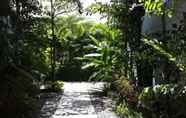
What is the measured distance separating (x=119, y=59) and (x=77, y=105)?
2.92 m

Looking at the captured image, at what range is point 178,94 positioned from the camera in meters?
7.98

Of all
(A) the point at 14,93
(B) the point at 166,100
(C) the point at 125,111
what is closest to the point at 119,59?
(C) the point at 125,111

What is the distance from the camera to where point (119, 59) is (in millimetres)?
14938

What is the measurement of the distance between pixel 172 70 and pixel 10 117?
3.57 m

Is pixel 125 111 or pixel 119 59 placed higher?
pixel 119 59

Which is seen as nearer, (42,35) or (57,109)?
(57,109)

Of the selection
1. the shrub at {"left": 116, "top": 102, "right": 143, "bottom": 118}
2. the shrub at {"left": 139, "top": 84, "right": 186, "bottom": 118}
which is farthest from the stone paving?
the shrub at {"left": 139, "top": 84, "right": 186, "bottom": 118}

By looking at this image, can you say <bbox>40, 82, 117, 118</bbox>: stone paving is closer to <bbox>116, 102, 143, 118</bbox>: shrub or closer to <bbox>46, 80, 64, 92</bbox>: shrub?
<bbox>116, 102, 143, 118</bbox>: shrub

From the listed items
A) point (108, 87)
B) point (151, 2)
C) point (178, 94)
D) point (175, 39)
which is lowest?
point (108, 87)

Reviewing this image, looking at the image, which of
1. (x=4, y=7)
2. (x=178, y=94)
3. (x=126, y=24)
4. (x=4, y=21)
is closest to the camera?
(x=178, y=94)

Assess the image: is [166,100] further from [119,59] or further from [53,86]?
[53,86]

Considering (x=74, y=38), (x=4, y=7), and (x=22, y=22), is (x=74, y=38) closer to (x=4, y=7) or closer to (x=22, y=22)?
(x=22, y=22)

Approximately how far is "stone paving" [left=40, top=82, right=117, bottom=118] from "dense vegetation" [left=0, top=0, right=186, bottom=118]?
0.40m

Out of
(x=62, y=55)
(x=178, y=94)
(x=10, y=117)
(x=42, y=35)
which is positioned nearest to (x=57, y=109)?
(x=10, y=117)
